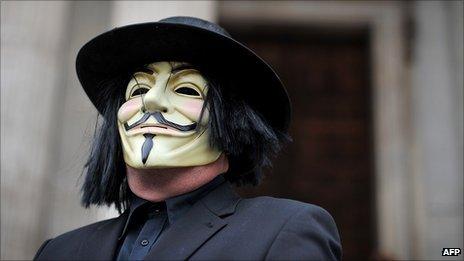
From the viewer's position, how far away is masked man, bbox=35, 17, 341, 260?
2541mm

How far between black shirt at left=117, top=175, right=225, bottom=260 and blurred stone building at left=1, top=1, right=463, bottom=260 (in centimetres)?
183

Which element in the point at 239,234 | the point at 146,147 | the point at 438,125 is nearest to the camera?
Answer: the point at 239,234

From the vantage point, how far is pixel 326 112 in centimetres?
727

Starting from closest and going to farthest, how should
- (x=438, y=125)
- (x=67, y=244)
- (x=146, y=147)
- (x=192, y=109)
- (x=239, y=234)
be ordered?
1. (x=239, y=234)
2. (x=146, y=147)
3. (x=192, y=109)
4. (x=67, y=244)
5. (x=438, y=125)

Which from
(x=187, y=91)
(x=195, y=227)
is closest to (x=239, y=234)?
(x=195, y=227)

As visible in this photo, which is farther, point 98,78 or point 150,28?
point 98,78

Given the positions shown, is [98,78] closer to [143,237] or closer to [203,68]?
[203,68]

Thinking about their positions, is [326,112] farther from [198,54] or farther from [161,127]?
[161,127]

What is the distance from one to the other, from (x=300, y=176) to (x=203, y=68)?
4.25 meters

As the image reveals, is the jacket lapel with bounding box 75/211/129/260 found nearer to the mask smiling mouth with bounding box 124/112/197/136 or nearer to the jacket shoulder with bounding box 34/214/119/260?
the jacket shoulder with bounding box 34/214/119/260

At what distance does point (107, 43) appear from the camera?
317 centimetres

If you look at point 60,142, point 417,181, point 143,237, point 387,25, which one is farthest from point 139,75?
point 387,25

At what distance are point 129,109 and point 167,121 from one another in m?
0.21

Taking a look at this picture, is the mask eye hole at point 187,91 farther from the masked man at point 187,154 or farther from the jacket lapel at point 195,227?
the jacket lapel at point 195,227
